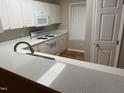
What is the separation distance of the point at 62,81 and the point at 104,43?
6.17ft

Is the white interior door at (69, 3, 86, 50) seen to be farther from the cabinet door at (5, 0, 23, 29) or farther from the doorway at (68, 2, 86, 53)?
the cabinet door at (5, 0, 23, 29)

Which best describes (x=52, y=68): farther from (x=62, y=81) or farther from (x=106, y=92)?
(x=106, y=92)

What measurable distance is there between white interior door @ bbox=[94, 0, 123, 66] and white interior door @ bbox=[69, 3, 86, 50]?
7.15 ft

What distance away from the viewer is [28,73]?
29.3 inches

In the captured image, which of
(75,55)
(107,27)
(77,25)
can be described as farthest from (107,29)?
(77,25)

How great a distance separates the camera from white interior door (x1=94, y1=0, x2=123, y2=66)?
→ 6.45 feet

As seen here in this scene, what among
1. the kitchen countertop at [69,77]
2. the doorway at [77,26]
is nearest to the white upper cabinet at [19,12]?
the doorway at [77,26]

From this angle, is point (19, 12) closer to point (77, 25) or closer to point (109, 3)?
point (109, 3)

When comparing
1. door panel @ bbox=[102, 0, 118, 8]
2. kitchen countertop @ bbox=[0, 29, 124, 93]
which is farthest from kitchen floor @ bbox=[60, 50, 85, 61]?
kitchen countertop @ bbox=[0, 29, 124, 93]

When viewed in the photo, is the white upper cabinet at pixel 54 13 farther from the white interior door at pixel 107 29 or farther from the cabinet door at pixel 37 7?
the white interior door at pixel 107 29

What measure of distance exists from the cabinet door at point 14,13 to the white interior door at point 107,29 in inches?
74.4

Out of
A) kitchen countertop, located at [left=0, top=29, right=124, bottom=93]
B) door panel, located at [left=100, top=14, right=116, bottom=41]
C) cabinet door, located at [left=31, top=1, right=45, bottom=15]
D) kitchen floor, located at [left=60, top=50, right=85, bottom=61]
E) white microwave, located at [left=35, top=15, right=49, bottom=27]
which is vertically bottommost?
kitchen floor, located at [left=60, top=50, right=85, bottom=61]

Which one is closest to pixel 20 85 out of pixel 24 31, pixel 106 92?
pixel 106 92

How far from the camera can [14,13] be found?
2.42 m
